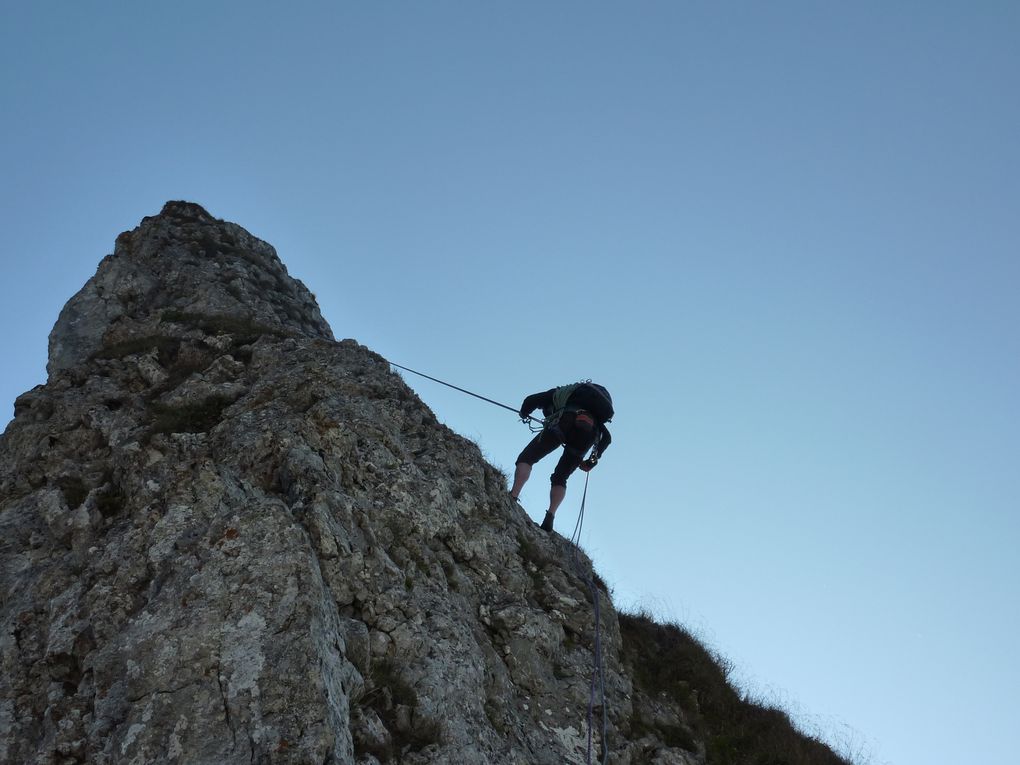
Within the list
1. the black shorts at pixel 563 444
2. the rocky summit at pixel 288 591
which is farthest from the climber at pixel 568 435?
the rocky summit at pixel 288 591

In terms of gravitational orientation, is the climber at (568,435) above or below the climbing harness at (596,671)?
above

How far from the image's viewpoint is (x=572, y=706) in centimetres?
1033

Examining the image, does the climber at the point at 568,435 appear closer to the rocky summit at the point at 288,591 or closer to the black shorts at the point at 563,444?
the black shorts at the point at 563,444

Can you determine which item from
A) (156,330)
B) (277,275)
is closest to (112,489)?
(156,330)

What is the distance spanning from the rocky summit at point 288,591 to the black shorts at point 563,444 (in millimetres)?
750

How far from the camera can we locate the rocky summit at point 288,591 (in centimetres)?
A: 749

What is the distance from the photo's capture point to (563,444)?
14969 mm

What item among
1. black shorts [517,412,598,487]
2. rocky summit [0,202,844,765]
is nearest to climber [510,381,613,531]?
black shorts [517,412,598,487]

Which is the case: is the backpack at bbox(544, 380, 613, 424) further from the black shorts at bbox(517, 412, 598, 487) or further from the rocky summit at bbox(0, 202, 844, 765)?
the rocky summit at bbox(0, 202, 844, 765)

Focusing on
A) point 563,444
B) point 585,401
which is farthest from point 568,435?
point 585,401

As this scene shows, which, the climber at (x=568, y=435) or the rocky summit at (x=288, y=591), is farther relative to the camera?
the climber at (x=568, y=435)

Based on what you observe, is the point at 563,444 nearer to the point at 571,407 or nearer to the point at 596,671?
the point at 571,407

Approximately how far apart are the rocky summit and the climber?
634mm

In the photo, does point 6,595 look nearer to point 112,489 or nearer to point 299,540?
point 112,489
